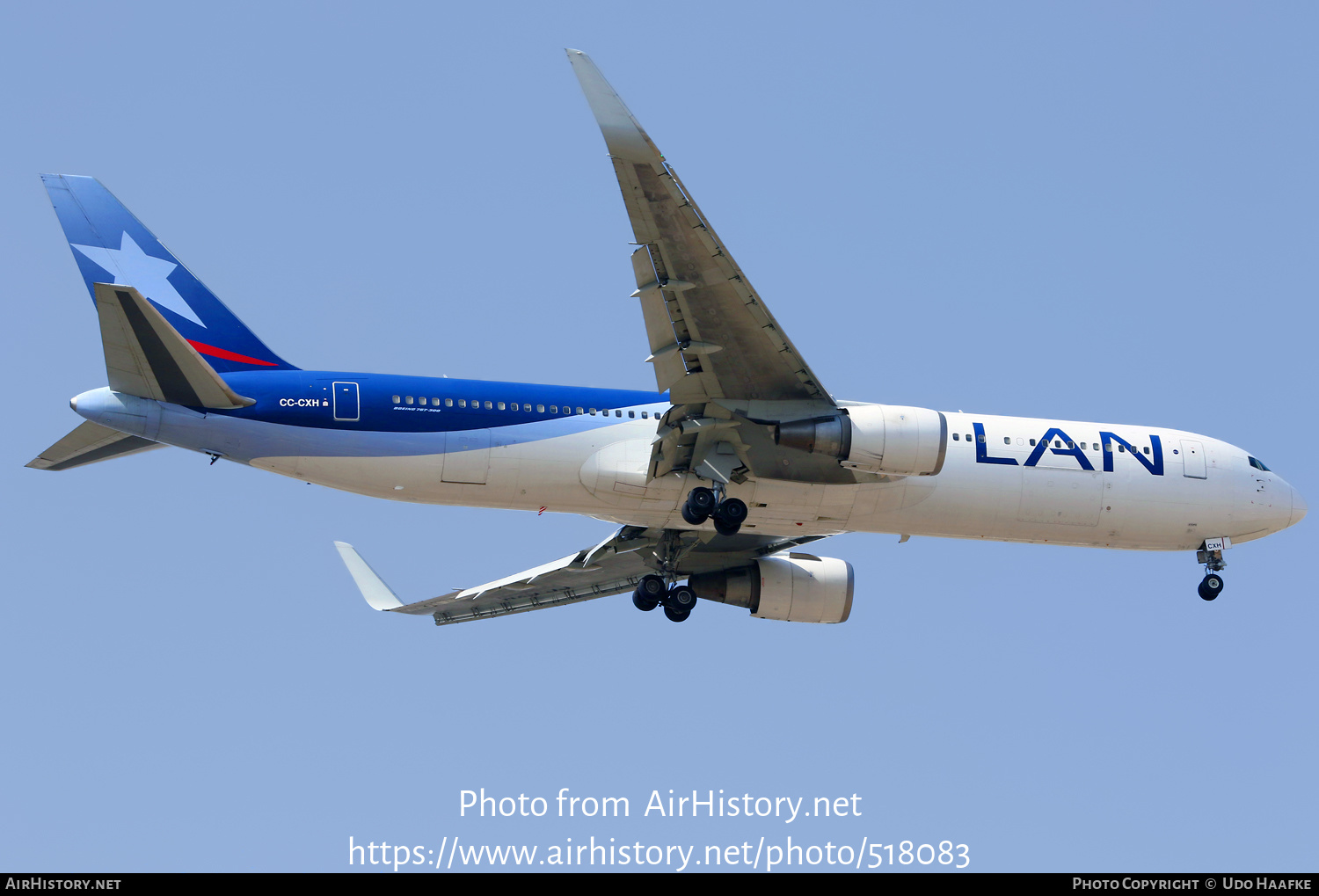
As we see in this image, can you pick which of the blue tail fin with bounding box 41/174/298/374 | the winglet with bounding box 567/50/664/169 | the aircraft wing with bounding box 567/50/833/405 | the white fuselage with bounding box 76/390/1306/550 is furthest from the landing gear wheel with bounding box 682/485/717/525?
the blue tail fin with bounding box 41/174/298/374

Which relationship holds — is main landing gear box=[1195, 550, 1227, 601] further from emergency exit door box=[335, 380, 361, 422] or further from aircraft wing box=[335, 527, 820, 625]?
emergency exit door box=[335, 380, 361, 422]

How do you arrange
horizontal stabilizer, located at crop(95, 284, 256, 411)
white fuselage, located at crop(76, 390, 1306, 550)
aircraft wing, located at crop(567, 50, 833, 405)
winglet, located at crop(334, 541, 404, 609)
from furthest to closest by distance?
winglet, located at crop(334, 541, 404, 609), white fuselage, located at crop(76, 390, 1306, 550), horizontal stabilizer, located at crop(95, 284, 256, 411), aircraft wing, located at crop(567, 50, 833, 405)

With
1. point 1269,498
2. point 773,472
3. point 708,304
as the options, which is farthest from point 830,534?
point 1269,498

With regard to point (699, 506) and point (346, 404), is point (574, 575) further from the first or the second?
point (346, 404)

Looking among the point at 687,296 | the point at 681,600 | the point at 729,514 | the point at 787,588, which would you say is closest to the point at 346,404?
the point at 687,296

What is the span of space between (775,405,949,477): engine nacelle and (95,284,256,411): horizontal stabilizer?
8540 millimetres

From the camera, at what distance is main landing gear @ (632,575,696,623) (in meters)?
25.8

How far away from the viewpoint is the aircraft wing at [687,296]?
62.2 feet

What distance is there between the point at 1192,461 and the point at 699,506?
9301mm

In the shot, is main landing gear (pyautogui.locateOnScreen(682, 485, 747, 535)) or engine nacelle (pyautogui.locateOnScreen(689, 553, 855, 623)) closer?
main landing gear (pyautogui.locateOnScreen(682, 485, 747, 535))

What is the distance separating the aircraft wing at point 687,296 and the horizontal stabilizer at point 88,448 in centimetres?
820

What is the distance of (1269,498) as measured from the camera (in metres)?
26.5

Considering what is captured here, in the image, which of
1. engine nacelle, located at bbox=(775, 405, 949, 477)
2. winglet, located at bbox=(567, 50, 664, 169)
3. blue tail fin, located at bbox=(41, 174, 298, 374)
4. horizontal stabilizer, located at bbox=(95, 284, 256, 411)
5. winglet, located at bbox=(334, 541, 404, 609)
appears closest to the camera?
winglet, located at bbox=(567, 50, 664, 169)

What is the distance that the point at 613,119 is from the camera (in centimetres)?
1881
